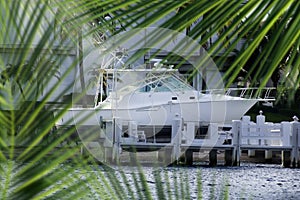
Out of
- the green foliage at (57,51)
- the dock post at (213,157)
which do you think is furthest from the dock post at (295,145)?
the green foliage at (57,51)

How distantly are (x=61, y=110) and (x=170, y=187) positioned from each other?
5 centimetres

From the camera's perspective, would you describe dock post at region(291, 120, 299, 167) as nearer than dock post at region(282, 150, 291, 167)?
Yes

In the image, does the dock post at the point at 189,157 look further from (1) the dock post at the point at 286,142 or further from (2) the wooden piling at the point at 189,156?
(1) the dock post at the point at 286,142

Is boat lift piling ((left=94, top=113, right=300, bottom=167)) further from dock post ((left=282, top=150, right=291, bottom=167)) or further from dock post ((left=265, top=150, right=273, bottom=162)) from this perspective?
dock post ((left=265, top=150, right=273, bottom=162))

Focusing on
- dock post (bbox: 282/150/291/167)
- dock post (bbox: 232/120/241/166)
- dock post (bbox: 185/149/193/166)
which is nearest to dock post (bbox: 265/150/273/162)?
dock post (bbox: 282/150/291/167)

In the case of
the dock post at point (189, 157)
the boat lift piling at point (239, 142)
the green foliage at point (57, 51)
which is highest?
the green foliage at point (57, 51)

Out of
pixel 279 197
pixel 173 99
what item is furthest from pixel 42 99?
pixel 173 99

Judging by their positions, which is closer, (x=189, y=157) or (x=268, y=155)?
(x=189, y=157)

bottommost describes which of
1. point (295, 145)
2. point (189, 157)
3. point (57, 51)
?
point (189, 157)

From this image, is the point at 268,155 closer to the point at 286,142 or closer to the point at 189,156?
the point at 286,142

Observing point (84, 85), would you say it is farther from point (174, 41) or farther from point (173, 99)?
point (173, 99)

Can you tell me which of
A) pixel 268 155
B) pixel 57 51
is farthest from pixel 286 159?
pixel 57 51

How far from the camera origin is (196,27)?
14cm

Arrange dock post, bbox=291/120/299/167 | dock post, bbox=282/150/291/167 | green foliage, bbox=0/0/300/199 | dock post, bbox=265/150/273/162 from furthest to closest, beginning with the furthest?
dock post, bbox=265/150/273/162, dock post, bbox=282/150/291/167, dock post, bbox=291/120/299/167, green foliage, bbox=0/0/300/199
